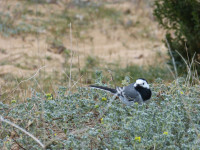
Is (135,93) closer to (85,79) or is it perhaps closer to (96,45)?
(85,79)

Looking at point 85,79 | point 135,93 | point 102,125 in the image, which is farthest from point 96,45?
point 102,125

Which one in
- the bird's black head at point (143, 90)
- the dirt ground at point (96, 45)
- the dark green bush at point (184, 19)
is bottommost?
the dirt ground at point (96, 45)

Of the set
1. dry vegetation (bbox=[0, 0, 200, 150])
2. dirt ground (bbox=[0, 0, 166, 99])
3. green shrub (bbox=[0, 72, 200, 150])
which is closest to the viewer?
green shrub (bbox=[0, 72, 200, 150])

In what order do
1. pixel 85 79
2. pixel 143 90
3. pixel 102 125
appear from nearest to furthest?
pixel 102 125
pixel 143 90
pixel 85 79

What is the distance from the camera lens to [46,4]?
399 inches

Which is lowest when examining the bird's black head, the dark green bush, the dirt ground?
the dirt ground

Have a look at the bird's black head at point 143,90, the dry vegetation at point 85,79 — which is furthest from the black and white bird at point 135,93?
the dry vegetation at point 85,79

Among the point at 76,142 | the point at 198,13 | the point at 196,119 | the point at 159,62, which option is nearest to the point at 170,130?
the point at 196,119

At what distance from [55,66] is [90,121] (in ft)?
11.9

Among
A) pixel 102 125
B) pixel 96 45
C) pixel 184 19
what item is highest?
pixel 184 19

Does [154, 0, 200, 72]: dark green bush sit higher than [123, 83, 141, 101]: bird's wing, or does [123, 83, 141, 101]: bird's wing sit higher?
[154, 0, 200, 72]: dark green bush

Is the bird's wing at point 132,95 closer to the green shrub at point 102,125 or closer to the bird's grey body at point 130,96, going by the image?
the bird's grey body at point 130,96

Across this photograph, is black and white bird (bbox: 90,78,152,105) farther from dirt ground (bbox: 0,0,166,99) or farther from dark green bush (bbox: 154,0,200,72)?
dirt ground (bbox: 0,0,166,99)

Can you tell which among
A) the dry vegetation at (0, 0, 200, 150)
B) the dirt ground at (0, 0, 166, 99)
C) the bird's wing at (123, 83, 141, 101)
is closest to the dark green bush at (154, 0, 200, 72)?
the dry vegetation at (0, 0, 200, 150)
